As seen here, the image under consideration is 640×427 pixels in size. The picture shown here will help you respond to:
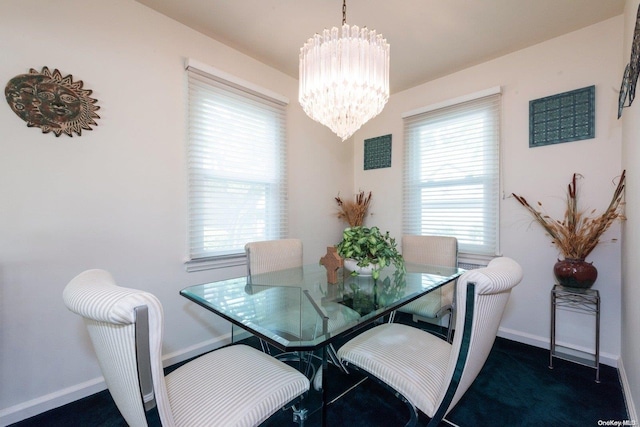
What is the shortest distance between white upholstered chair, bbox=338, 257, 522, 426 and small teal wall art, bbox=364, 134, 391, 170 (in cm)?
230

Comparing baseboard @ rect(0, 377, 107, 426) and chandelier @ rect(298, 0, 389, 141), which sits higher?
chandelier @ rect(298, 0, 389, 141)

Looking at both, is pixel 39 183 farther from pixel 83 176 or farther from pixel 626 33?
pixel 626 33

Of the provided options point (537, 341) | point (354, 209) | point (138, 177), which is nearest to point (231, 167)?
point (138, 177)

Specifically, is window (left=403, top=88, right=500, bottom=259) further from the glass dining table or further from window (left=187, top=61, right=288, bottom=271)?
window (left=187, top=61, right=288, bottom=271)

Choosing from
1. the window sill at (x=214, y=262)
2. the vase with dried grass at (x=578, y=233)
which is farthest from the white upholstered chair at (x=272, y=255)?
the vase with dried grass at (x=578, y=233)

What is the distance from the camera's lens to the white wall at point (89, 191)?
59.2 inches

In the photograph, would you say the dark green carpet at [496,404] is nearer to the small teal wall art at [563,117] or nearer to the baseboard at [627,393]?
the baseboard at [627,393]

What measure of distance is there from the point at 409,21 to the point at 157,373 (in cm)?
262

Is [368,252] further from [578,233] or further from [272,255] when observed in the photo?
[578,233]

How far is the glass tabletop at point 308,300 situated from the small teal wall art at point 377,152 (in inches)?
63.3

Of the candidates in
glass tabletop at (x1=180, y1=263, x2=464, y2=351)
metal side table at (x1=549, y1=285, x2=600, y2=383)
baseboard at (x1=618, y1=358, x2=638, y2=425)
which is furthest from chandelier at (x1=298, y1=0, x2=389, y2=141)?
baseboard at (x1=618, y1=358, x2=638, y2=425)

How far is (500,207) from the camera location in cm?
253

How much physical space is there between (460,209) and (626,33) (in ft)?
5.43

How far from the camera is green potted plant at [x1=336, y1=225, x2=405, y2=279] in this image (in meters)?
1.77
